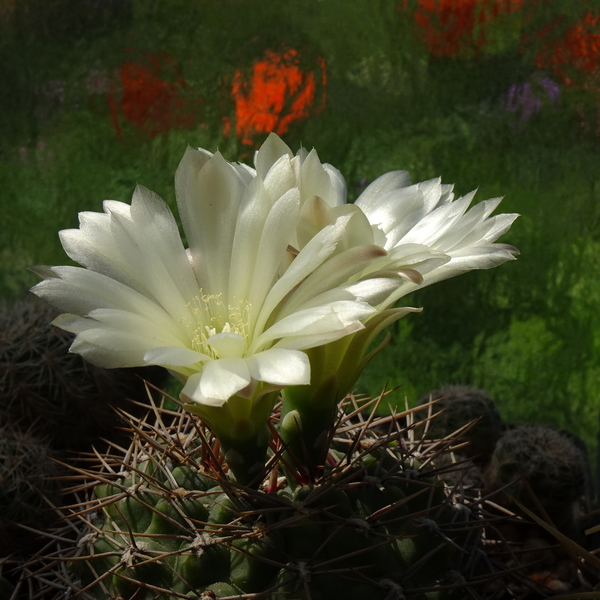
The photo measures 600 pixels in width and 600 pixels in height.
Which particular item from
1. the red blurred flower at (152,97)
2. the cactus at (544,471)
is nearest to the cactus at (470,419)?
the cactus at (544,471)

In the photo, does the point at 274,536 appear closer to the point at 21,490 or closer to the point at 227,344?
the point at 227,344

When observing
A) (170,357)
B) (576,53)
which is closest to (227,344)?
(170,357)

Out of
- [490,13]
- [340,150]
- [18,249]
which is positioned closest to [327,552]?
[340,150]

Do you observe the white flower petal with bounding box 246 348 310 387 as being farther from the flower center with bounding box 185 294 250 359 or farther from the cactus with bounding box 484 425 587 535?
the cactus with bounding box 484 425 587 535

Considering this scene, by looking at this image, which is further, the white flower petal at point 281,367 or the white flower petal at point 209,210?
the white flower petal at point 209,210

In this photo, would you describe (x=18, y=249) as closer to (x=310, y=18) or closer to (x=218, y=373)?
(x=310, y=18)

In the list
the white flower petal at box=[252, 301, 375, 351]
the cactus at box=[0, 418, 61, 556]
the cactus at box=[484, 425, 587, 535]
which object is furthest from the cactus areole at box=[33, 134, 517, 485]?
the cactus at box=[484, 425, 587, 535]

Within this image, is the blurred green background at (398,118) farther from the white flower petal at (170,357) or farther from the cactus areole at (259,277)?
the white flower petal at (170,357)
